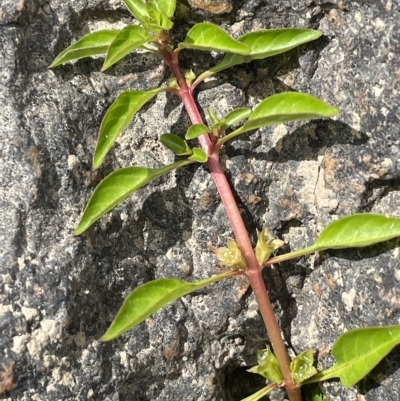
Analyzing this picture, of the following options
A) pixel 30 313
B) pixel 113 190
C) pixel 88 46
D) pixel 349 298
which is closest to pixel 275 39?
pixel 88 46

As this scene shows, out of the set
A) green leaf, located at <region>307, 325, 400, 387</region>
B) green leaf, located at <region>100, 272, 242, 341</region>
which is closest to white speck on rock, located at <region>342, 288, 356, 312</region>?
green leaf, located at <region>307, 325, 400, 387</region>

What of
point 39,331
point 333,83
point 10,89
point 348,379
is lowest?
point 348,379

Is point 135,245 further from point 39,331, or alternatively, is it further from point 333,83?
point 333,83

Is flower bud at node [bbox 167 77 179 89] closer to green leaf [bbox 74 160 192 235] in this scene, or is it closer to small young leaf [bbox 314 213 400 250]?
green leaf [bbox 74 160 192 235]

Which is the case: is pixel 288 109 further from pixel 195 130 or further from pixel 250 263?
pixel 250 263

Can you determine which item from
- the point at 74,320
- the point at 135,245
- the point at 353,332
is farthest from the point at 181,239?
the point at 353,332

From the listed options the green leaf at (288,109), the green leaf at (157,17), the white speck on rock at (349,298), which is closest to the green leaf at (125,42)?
the green leaf at (157,17)
